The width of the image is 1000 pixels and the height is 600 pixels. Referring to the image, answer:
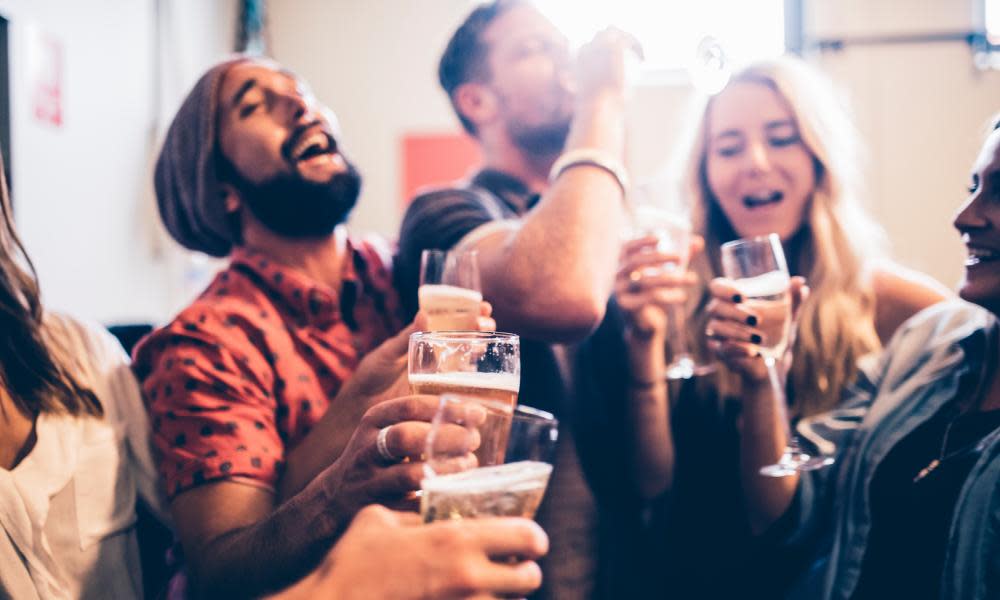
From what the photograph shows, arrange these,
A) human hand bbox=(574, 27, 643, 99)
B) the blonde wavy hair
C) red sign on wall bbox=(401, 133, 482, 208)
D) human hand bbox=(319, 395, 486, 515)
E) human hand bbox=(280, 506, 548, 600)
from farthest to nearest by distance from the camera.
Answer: red sign on wall bbox=(401, 133, 482, 208)
the blonde wavy hair
human hand bbox=(574, 27, 643, 99)
human hand bbox=(319, 395, 486, 515)
human hand bbox=(280, 506, 548, 600)

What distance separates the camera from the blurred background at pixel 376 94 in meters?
2.59

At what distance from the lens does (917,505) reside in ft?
4.23

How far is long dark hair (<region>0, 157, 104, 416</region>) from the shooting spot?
1.16 metres

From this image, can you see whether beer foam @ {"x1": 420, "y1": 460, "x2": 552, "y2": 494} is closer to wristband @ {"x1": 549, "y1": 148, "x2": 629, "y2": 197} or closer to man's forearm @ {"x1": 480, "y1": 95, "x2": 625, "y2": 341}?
man's forearm @ {"x1": 480, "y1": 95, "x2": 625, "y2": 341}

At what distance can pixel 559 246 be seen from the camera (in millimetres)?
1188

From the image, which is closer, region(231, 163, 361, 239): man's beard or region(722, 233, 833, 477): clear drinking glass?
region(722, 233, 833, 477): clear drinking glass

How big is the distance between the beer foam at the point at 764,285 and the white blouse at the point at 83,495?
1.09m

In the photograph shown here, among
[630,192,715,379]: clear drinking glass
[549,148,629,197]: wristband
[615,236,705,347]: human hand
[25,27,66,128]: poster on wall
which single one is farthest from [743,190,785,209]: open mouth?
[25,27,66,128]: poster on wall

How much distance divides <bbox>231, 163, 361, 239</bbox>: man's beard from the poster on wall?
4.26 ft

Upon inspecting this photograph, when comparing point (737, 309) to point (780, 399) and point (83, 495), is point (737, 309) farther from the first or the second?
point (83, 495)

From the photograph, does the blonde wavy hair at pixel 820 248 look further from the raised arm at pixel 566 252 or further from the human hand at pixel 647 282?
the raised arm at pixel 566 252

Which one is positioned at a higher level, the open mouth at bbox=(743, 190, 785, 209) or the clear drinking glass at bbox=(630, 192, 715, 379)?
the open mouth at bbox=(743, 190, 785, 209)

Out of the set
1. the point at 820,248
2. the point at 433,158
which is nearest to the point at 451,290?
the point at 820,248

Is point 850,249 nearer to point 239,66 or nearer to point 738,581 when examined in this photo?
point 738,581
